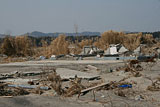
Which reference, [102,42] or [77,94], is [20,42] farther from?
[77,94]

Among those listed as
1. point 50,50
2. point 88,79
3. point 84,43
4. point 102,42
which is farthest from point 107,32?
point 88,79

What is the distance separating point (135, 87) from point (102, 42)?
35849 millimetres

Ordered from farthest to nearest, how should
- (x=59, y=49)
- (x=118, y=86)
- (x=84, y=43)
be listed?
(x=84, y=43) → (x=59, y=49) → (x=118, y=86)

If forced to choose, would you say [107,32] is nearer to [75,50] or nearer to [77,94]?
[75,50]

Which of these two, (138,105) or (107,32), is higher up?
(107,32)

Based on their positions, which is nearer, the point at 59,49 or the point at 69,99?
the point at 69,99

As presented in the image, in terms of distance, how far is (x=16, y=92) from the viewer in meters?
8.02

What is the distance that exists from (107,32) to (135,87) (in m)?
38.1

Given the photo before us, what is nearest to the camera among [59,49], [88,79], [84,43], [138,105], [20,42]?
[138,105]

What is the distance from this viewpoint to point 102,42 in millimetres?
44375

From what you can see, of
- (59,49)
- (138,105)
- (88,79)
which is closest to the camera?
(138,105)

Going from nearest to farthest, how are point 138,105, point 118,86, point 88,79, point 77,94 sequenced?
1. point 138,105
2. point 77,94
3. point 118,86
4. point 88,79

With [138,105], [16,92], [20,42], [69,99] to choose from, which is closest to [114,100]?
[138,105]

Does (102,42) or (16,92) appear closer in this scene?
(16,92)
